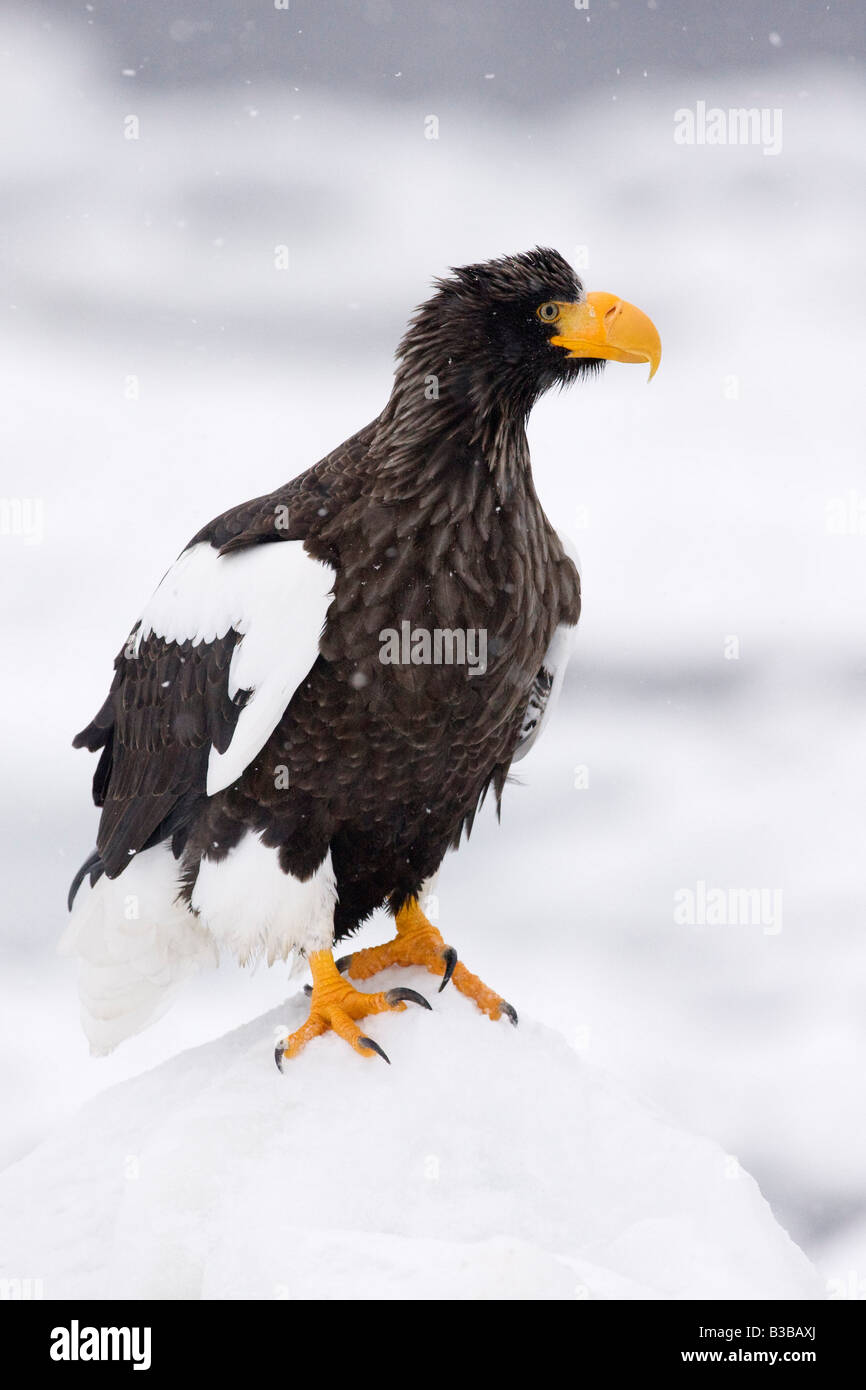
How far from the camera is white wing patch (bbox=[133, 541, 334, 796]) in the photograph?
11.6ft

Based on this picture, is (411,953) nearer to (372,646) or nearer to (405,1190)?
(405,1190)

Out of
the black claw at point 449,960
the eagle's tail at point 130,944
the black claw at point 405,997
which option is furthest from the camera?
the eagle's tail at point 130,944

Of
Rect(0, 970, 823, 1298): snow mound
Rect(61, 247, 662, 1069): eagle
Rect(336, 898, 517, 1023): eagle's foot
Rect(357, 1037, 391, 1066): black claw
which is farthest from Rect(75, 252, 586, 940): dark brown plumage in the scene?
Rect(0, 970, 823, 1298): snow mound

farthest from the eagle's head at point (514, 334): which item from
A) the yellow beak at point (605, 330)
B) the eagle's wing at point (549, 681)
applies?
the eagle's wing at point (549, 681)

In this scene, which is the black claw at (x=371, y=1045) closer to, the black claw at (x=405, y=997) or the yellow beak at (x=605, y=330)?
the black claw at (x=405, y=997)

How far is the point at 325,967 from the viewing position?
12.5ft

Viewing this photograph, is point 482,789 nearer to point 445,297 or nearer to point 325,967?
point 325,967

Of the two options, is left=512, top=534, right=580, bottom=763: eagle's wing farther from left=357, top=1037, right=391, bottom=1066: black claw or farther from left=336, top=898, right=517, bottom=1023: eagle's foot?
left=357, top=1037, right=391, bottom=1066: black claw

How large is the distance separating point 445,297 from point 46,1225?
3041 mm

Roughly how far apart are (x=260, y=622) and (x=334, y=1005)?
118 cm

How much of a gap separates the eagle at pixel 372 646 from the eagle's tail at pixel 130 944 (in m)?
0.12

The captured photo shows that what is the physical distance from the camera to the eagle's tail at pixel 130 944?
13.7 feet

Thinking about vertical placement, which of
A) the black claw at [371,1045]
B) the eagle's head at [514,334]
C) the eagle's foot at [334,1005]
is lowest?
the black claw at [371,1045]

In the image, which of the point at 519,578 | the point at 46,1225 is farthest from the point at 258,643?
the point at 46,1225
